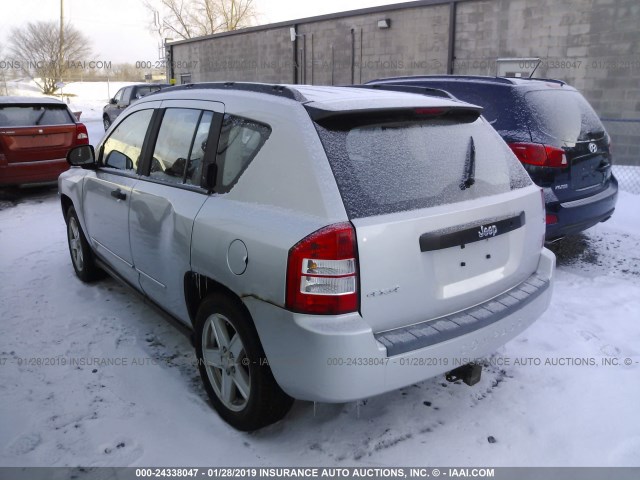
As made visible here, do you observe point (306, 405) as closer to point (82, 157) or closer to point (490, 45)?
point (82, 157)

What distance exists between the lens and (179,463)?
2596 millimetres

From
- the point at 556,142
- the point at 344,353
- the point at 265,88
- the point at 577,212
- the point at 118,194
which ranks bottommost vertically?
the point at 344,353

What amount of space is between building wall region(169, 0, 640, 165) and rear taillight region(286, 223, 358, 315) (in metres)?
9.16

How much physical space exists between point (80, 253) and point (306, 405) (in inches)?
114

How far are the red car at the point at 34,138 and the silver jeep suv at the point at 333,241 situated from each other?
588 centimetres

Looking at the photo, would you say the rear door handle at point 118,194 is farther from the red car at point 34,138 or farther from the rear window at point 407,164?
the red car at point 34,138

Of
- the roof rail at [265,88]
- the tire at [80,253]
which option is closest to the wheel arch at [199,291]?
the roof rail at [265,88]

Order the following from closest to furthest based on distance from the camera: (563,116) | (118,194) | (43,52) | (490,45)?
(118,194) → (563,116) → (490,45) → (43,52)

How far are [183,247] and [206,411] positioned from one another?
3.02 ft

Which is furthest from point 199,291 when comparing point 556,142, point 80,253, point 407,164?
point 556,142

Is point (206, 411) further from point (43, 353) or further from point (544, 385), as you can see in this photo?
point (544, 385)

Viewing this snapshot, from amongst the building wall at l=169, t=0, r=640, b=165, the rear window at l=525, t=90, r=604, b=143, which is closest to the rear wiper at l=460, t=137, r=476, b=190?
the rear window at l=525, t=90, r=604, b=143

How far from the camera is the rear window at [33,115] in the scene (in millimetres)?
8250

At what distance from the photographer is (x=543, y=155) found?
15.7ft
